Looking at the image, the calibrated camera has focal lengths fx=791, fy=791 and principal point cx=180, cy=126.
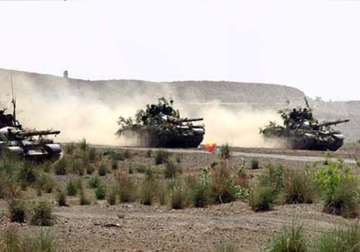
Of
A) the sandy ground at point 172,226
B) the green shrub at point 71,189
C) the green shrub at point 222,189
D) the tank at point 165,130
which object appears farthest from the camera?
the tank at point 165,130

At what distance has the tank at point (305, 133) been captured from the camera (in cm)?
5169

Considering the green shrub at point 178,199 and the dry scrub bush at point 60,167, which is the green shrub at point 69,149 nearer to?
the dry scrub bush at point 60,167

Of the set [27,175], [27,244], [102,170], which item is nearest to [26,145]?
[102,170]

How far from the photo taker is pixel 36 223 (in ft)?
47.9

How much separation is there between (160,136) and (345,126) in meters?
66.5

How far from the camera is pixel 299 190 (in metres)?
18.8

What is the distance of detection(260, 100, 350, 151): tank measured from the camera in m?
51.7

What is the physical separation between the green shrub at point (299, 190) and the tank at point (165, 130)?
104ft

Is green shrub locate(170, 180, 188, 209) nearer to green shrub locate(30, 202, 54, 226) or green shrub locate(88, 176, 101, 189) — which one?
green shrub locate(30, 202, 54, 226)

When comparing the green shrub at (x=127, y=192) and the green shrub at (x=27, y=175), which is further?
the green shrub at (x=27, y=175)

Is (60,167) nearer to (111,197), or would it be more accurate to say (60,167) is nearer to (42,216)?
(111,197)

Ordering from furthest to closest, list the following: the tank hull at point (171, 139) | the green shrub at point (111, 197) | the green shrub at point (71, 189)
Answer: the tank hull at point (171, 139)
the green shrub at point (71, 189)
the green shrub at point (111, 197)

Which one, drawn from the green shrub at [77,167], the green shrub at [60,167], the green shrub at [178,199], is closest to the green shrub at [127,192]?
the green shrub at [178,199]

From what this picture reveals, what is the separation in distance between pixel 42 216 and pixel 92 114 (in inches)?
2813
